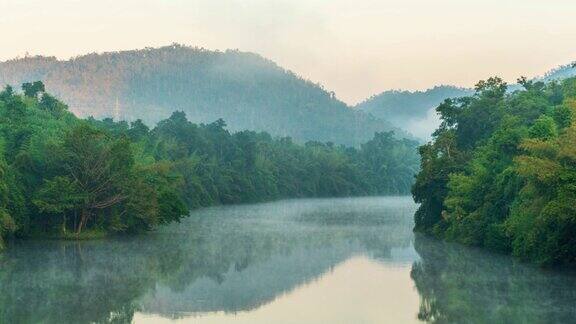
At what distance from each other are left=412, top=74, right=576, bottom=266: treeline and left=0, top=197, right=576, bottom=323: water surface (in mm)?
1356

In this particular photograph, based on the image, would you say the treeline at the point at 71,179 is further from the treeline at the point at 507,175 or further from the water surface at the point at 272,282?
the treeline at the point at 507,175

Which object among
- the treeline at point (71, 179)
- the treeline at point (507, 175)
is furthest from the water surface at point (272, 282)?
the treeline at point (71, 179)

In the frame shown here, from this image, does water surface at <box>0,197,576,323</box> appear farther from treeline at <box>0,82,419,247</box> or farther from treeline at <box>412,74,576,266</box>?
treeline at <box>0,82,419,247</box>

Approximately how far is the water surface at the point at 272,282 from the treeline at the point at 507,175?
1.36m

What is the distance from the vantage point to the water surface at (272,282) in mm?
24188

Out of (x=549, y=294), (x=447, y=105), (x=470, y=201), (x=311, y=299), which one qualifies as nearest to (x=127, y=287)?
(x=311, y=299)

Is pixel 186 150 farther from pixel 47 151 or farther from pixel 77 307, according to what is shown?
pixel 77 307

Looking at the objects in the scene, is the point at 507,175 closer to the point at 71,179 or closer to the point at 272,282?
the point at 272,282

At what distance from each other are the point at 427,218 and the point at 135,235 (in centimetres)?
1822

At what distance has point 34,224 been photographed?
49.2m

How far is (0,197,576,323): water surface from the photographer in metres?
24.2

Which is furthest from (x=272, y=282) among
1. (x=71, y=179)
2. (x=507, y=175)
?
(x=71, y=179)

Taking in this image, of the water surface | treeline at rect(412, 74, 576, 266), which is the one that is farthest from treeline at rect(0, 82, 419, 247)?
treeline at rect(412, 74, 576, 266)

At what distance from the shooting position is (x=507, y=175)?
129 ft
